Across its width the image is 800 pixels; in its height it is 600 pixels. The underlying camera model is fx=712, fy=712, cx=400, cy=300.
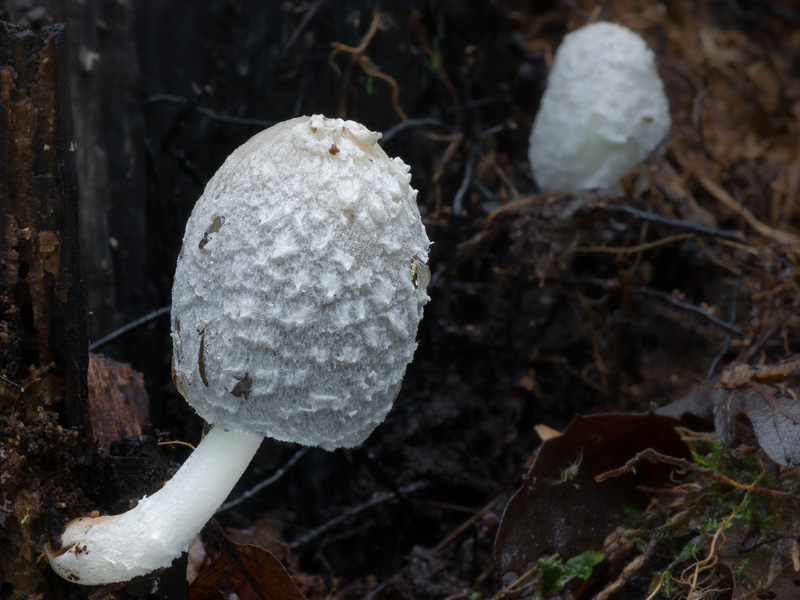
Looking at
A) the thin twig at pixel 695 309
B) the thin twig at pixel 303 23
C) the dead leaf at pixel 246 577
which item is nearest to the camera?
the dead leaf at pixel 246 577

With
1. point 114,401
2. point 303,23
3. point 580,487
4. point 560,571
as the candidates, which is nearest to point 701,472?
point 580,487

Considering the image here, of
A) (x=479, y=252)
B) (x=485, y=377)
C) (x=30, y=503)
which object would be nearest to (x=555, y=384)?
(x=485, y=377)

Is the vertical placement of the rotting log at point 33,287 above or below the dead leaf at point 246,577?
above

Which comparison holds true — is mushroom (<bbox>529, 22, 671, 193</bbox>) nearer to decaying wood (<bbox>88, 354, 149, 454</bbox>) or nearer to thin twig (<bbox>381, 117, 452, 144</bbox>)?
thin twig (<bbox>381, 117, 452, 144</bbox>)

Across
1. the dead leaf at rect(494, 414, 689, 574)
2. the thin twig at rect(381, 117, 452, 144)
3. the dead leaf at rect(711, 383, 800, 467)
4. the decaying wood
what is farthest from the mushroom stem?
the thin twig at rect(381, 117, 452, 144)

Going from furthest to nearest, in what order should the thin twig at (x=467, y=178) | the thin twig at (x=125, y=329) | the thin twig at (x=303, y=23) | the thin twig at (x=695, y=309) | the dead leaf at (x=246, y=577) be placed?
the thin twig at (x=467, y=178), the thin twig at (x=303, y=23), the thin twig at (x=695, y=309), the thin twig at (x=125, y=329), the dead leaf at (x=246, y=577)

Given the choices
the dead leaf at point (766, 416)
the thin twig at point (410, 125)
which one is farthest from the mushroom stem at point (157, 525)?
the thin twig at point (410, 125)

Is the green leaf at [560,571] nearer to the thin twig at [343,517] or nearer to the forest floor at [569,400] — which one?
→ the forest floor at [569,400]
